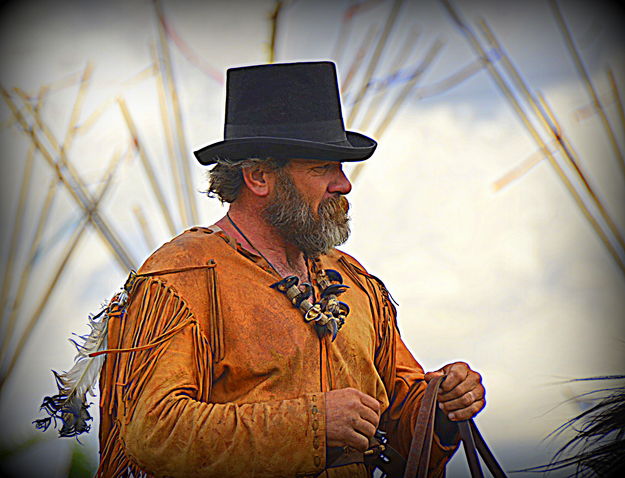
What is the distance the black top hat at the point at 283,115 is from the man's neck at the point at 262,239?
0.19 m

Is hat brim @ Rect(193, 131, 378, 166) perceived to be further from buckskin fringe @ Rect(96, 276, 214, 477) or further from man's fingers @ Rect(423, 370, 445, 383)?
man's fingers @ Rect(423, 370, 445, 383)

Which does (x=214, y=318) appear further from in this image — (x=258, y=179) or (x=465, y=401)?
(x=465, y=401)

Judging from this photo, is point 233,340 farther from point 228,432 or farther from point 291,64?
point 291,64

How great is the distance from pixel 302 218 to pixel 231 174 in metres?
0.28

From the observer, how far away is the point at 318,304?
228cm

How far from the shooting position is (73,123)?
10.4ft

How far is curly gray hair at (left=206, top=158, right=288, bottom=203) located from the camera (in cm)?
235

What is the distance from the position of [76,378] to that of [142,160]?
50.4 inches

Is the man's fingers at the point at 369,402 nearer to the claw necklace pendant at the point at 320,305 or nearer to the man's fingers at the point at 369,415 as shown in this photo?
the man's fingers at the point at 369,415

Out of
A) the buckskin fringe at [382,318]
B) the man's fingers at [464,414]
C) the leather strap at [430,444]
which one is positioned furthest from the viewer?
the buckskin fringe at [382,318]

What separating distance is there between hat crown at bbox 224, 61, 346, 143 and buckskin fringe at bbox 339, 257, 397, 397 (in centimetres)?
52

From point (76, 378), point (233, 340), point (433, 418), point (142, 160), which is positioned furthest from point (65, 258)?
point (433, 418)

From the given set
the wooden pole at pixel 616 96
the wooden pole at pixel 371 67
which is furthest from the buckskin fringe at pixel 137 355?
the wooden pole at pixel 616 96

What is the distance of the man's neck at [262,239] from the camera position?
2.35 metres
